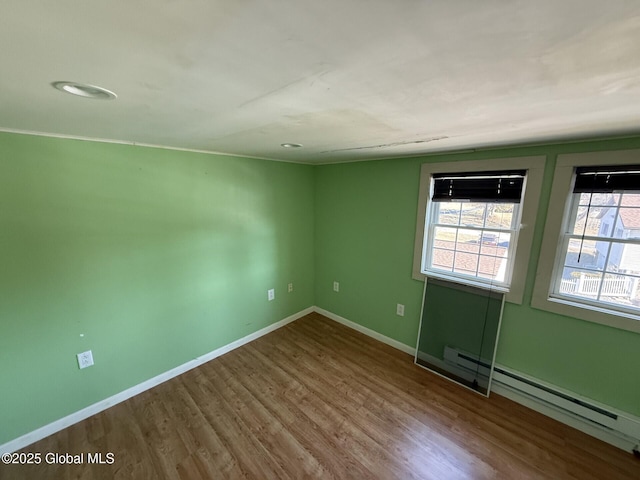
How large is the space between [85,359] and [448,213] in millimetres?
3233

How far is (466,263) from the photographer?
247 cm

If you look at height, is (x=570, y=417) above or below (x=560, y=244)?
below

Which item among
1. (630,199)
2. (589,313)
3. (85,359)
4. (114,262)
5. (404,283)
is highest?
(630,199)

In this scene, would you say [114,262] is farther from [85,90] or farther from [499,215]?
[499,215]

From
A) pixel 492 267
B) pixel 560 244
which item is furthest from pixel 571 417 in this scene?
pixel 560 244

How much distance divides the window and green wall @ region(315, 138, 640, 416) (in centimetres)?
17

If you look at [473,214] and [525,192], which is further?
[473,214]

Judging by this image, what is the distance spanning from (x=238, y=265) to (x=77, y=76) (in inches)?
84.9

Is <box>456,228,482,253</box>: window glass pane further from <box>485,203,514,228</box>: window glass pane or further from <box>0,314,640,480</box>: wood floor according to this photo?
<box>0,314,640,480</box>: wood floor

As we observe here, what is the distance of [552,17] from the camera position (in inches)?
20.2

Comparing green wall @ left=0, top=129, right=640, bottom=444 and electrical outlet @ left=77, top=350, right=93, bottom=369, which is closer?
green wall @ left=0, top=129, right=640, bottom=444

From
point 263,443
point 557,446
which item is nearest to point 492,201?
point 557,446

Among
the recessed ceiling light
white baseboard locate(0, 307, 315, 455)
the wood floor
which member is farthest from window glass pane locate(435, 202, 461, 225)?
the recessed ceiling light

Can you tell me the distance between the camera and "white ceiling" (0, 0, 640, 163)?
506mm
